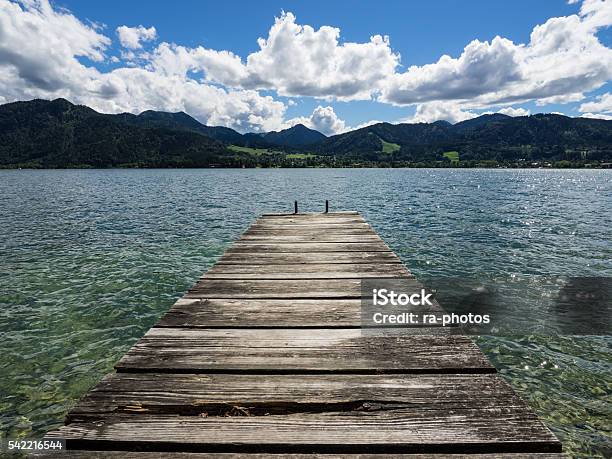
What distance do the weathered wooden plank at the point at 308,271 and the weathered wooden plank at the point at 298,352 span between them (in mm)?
2414

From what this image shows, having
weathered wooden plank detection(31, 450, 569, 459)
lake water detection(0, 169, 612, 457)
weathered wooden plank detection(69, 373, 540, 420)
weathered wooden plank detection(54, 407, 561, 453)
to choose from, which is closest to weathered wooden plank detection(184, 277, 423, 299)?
weathered wooden plank detection(69, 373, 540, 420)

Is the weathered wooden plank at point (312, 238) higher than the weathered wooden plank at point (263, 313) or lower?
higher

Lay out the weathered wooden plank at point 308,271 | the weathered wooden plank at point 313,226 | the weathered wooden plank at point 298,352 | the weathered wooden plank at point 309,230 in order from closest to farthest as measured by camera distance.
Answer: the weathered wooden plank at point 298,352 → the weathered wooden plank at point 308,271 → the weathered wooden plank at point 309,230 → the weathered wooden plank at point 313,226

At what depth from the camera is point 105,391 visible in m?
3.03

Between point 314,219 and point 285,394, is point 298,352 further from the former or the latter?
point 314,219

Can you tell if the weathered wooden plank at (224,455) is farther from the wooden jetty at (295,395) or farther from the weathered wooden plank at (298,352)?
the weathered wooden plank at (298,352)

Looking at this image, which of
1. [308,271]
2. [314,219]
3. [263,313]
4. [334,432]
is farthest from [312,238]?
[334,432]

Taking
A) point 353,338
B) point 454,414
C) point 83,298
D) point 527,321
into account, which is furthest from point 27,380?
point 527,321

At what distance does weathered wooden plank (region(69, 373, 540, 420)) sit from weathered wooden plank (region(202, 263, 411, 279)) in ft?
11.2

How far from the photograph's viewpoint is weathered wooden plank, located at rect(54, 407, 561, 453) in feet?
7.97

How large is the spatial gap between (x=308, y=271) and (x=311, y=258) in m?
1.13

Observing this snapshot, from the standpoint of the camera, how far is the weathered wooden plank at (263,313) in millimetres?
4492

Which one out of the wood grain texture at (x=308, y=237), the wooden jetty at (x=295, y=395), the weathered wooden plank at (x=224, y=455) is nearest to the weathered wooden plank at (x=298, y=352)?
the wooden jetty at (x=295, y=395)

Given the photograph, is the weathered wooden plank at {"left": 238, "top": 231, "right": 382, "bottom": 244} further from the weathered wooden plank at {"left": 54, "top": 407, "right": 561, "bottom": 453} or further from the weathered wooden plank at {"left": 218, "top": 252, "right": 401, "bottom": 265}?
the weathered wooden plank at {"left": 54, "top": 407, "right": 561, "bottom": 453}
